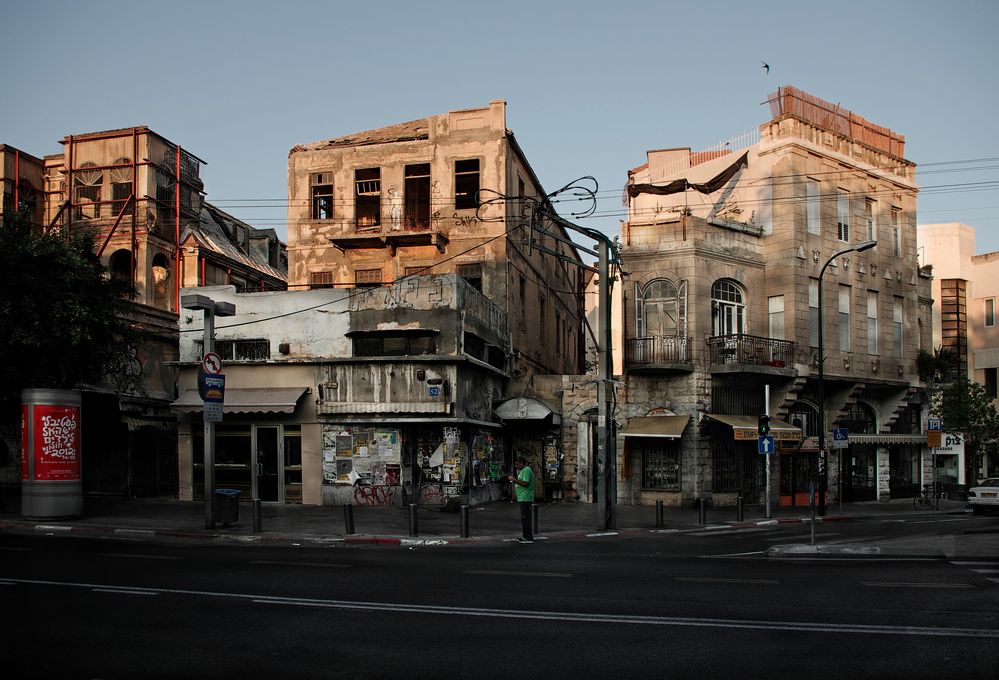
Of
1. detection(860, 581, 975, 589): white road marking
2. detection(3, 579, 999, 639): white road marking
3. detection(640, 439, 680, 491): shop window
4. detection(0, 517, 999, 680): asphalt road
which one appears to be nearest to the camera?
detection(0, 517, 999, 680): asphalt road

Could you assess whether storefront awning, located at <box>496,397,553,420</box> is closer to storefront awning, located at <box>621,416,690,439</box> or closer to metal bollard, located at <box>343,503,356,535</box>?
storefront awning, located at <box>621,416,690,439</box>

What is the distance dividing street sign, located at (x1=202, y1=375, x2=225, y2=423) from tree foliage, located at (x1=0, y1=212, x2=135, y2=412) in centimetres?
451

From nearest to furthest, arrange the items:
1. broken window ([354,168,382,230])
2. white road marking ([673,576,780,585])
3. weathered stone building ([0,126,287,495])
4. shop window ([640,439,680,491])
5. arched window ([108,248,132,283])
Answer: white road marking ([673,576,780,585])
shop window ([640,439,680,491])
broken window ([354,168,382,230])
weathered stone building ([0,126,287,495])
arched window ([108,248,132,283])

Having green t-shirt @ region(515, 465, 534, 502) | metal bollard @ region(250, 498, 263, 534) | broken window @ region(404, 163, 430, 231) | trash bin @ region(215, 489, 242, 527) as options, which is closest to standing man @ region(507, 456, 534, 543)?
green t-shirt @ region(515, 465, 534, 502)

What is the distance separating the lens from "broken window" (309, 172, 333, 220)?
3450 cm

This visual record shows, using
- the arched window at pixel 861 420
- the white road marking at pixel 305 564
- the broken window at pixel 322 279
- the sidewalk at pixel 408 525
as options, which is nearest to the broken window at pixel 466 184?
the broken window at pixel 322 279

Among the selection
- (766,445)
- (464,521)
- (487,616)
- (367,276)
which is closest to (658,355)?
(766,445)

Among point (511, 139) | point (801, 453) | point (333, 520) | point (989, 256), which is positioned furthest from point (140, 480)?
point (989, 256)

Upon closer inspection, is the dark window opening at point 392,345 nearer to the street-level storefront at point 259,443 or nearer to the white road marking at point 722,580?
the street-level storefront at point 259,443

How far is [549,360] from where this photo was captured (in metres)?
43.8

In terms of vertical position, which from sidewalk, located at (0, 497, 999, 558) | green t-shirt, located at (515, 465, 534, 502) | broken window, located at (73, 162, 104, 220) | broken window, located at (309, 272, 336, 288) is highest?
broken window, located at (73, 162, 104, 220)

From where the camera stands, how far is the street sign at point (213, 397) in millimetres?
19922

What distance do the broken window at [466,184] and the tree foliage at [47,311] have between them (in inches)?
554

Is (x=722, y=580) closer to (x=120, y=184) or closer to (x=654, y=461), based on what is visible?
(x=654, y=461)
